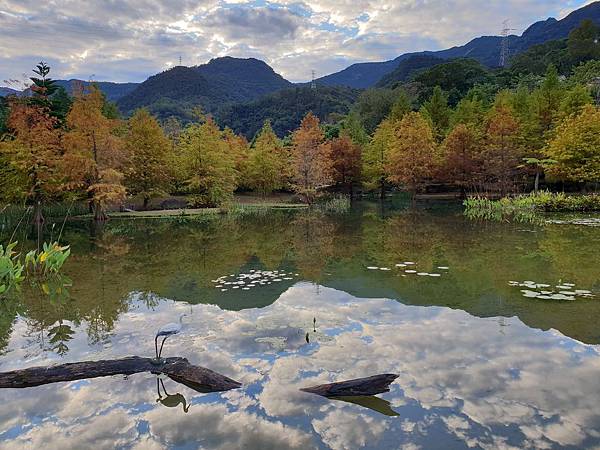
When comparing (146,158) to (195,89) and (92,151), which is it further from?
(195,89)

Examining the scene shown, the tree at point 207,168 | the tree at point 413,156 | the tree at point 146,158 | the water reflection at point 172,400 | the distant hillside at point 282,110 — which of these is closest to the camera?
the water reflection at point 172,400

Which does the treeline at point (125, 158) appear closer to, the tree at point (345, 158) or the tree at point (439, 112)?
the tree at point (345, 158)

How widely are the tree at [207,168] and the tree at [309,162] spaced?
4929mm

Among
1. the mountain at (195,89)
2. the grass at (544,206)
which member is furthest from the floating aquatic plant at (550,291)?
the mountain at (195,89)

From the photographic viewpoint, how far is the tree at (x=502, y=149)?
30266mm

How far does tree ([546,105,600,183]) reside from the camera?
28125 millimetres

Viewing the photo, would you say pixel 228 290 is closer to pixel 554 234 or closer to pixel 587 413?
pixel 587 413

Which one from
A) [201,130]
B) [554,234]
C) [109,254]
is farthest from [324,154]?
[109,254]

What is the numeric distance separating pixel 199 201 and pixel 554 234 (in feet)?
71.6

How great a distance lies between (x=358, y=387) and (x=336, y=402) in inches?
12.0

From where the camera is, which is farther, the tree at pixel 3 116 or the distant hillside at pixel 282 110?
the distant hillside at pixel 282 110

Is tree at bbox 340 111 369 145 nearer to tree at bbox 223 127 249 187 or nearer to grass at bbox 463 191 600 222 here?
tree at bbox 223 127 249 187

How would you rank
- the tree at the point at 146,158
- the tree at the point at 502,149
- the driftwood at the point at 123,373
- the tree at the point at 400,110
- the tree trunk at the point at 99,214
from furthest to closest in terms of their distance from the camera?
the tree at the point at 400,110 < the tree at the point at 502,149 < the tree at the point at 146,158 < the tree trunk at the point at 99,214 < the driftwood at the point at 123,373

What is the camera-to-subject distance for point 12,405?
506 centimetres
